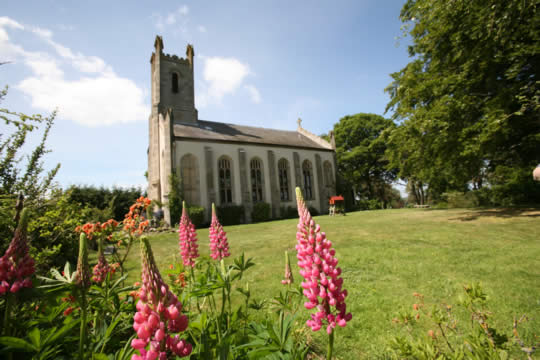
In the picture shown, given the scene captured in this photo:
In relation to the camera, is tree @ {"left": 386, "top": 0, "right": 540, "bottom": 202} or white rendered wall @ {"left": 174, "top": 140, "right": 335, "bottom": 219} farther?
white rendered wall @ {"left": 174, "top": 140, "right": 335, "bottom": 219}

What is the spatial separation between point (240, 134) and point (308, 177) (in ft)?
33.2

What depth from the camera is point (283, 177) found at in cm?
2641

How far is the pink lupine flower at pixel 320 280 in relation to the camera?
1502 mm

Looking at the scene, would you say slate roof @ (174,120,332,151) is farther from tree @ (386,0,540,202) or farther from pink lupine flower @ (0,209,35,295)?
pink lupine flower @ (0,209,35,295)

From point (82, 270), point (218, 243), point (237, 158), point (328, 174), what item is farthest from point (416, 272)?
point (328, 174)

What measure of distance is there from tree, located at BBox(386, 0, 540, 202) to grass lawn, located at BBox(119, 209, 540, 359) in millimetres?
4298

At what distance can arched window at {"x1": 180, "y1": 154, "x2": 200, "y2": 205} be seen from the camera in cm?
2061

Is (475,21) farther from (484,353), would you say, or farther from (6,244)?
(6,244)

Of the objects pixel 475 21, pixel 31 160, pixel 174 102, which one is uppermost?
pixel 174 102

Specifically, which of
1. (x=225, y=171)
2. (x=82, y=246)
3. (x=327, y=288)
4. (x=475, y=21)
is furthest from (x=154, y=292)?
(x=225, y=171)

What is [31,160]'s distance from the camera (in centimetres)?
345

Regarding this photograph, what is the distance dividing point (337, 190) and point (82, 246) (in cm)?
2918

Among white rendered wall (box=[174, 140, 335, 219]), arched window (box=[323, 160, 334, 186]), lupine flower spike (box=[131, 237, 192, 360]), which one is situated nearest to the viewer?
lupine flower spike (box=[131, 237, 192, 360])

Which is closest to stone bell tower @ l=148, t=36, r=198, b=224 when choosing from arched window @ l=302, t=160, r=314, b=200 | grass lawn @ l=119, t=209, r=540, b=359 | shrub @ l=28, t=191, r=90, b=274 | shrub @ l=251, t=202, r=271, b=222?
shrub @ l=251, t=202, r=271, b=222
